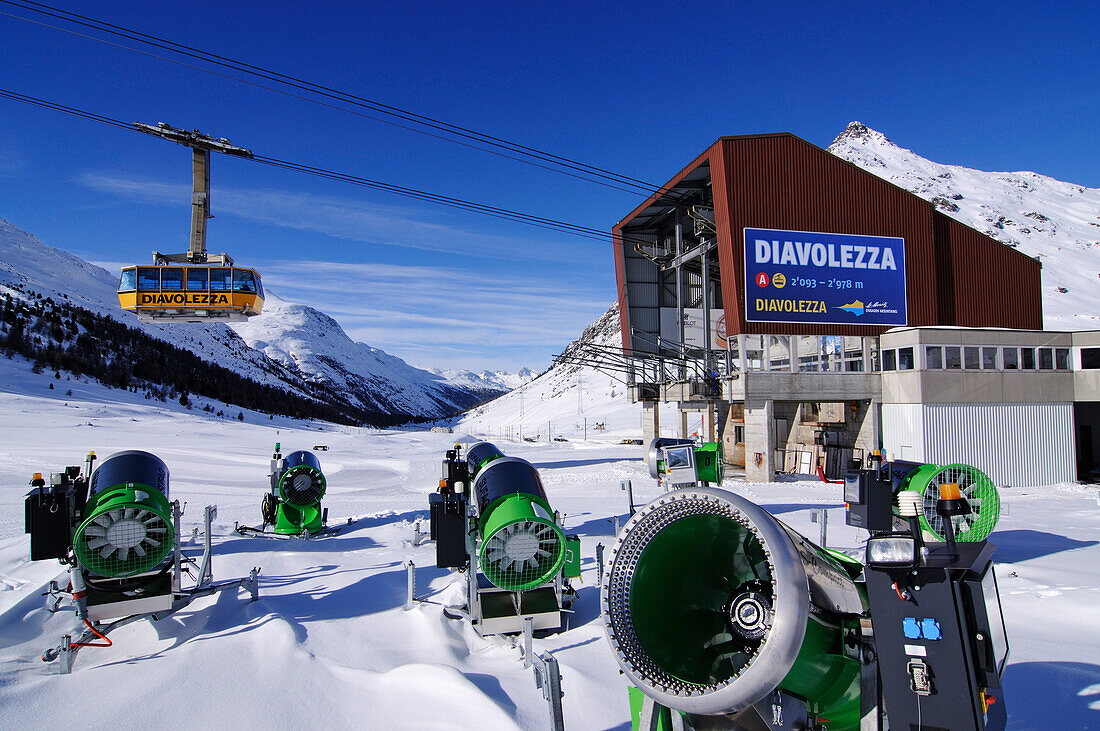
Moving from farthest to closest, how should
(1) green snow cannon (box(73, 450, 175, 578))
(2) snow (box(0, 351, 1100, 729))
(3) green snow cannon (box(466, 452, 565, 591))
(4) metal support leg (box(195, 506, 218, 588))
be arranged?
(4) metal support leg (box(195, 506, 218, 588)) < (1) green snow cannon (box(73, 450, 175, 578)) < (3) green snow cannon (box(466, 452, 565, 591)) < (2) snow (box(0, 351, 1100, 729))

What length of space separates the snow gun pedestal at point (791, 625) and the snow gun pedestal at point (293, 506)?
12.2 meters

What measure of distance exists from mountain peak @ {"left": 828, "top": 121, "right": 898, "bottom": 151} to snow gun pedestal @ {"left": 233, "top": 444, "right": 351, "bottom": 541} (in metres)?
173

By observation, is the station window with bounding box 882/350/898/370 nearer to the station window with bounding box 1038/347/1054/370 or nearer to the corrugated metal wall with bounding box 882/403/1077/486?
the corrugated metal wall with bounding box 882/403/1077/486

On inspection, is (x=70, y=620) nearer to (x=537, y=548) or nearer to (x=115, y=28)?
(x=537, y=548)

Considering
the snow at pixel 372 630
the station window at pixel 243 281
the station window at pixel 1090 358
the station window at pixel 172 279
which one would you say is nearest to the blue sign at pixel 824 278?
the station window at pixel 1090 358

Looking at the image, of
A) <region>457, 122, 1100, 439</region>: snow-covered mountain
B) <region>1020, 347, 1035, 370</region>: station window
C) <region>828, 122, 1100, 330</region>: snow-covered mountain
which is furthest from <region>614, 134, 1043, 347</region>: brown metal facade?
<region>828, 122, 1100, 330</region>: snow-covered mountain

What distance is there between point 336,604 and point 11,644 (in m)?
3.67

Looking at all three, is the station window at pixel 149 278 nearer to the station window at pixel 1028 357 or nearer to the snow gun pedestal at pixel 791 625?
the snow gun pedestal at pixel 791 625

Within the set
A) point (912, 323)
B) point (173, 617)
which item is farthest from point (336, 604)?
point (912, 323)

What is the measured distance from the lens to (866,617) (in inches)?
123

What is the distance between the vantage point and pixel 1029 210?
110312mm

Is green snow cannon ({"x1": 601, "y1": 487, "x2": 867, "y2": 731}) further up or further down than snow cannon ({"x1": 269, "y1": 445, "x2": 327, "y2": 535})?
further up

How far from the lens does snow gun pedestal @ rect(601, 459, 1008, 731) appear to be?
8.89ft

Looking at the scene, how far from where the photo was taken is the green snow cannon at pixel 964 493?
9.59 metres
